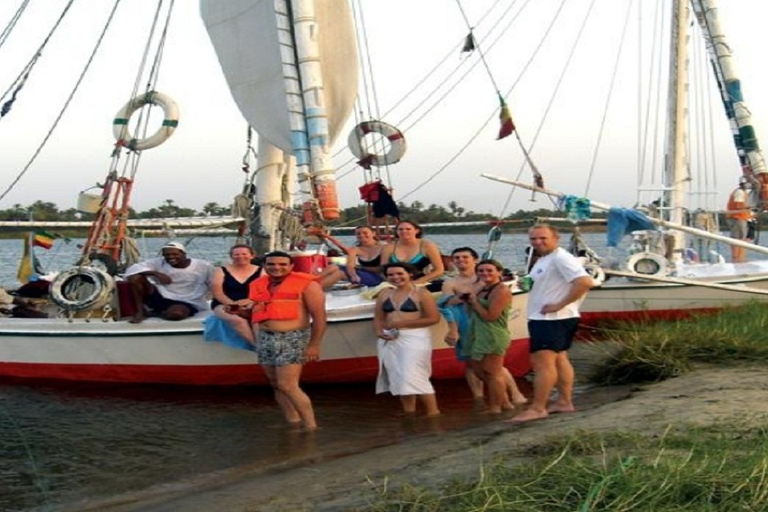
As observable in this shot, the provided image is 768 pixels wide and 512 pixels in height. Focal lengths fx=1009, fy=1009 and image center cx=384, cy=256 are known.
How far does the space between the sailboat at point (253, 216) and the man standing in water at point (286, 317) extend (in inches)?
86.4

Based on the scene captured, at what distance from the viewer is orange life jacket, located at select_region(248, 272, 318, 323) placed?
8.58m

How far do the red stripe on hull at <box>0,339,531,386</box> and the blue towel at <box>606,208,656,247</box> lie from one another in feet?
8.95

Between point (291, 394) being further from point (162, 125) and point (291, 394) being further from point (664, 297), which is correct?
point (664, 297)

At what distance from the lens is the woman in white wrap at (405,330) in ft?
29.0

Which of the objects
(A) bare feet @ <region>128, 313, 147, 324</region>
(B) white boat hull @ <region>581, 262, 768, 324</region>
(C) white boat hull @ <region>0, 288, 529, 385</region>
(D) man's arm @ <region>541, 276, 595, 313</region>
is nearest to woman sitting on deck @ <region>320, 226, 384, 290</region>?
(C) white boat hull @ <region>0, 288, 529, 385</region>

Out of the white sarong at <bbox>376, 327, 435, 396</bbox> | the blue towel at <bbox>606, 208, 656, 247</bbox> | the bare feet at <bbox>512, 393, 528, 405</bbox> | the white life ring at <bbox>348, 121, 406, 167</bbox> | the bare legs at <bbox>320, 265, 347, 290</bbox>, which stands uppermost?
the white life ring at <bbox>348, 121, 406, 167</bbox>

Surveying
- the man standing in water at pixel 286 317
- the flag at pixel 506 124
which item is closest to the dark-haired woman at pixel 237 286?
the man standing in water at pixel 286 317

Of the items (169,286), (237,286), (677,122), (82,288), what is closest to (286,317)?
(237,286)

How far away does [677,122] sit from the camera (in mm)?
17328

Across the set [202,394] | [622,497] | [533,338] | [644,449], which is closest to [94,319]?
[202,394]

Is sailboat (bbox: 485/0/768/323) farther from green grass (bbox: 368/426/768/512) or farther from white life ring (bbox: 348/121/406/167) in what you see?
green grass (bbox: 368/426/768/512)

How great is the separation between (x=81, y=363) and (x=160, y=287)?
1.64 m

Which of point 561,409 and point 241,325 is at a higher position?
point 241,325

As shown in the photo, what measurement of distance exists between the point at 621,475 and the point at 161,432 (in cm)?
594
